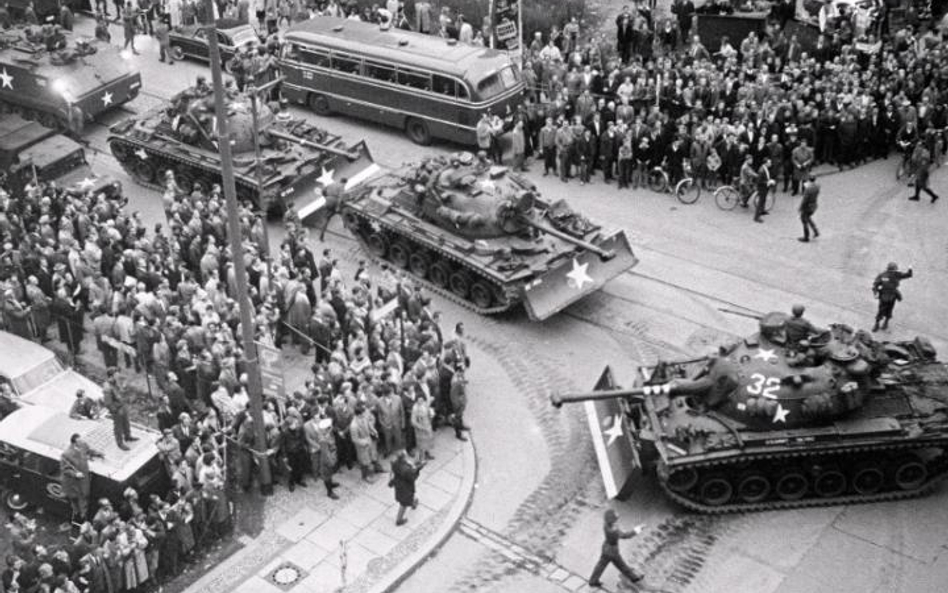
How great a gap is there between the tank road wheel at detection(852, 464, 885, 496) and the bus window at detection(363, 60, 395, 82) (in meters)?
17.7

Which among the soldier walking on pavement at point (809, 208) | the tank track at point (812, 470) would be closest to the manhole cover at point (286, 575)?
the tank track at point (812, 470)

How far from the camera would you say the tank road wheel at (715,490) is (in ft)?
62.8

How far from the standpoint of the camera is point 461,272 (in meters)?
25.2

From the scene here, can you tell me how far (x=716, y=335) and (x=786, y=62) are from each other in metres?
13.2

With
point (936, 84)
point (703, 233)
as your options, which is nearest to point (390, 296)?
point (703, 233)

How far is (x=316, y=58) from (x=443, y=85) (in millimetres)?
4302

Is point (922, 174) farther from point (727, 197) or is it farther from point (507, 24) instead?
point (507, 24)

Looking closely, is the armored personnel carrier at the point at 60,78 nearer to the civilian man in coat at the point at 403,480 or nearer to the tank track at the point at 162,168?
the tank track at the point at 162,168

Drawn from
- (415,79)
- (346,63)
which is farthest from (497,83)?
(346,63)

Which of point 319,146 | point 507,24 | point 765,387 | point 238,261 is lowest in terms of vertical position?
point 765,387

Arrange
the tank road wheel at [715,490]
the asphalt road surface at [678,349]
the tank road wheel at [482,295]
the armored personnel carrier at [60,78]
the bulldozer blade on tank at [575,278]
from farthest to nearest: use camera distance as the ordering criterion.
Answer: the armored personnel carrier at [60,78] < the tank road wheel at [482,295] < the bulldozer blade on tank at [575,278] < the tank road wheel at [715,490] < the asphalt road surface at [678,349]

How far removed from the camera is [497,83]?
31.9 metres

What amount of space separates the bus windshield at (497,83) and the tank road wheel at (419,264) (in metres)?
6.60

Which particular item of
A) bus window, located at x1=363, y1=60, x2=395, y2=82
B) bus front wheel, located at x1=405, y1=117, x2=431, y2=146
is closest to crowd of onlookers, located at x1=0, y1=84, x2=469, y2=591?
bus front wheel, located at x1=405, y1=117, x2=431, y2=146
